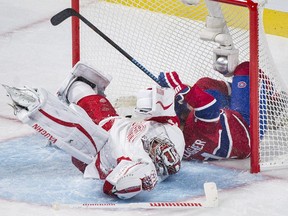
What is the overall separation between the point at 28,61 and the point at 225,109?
57.6 inches

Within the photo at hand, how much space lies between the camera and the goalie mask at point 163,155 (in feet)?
10.9

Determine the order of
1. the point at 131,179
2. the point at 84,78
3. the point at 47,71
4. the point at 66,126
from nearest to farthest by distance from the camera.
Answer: the point at 131,179
the point at 66,126
the point at 84,78
the point at 47,71

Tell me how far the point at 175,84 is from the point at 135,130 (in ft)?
0.87

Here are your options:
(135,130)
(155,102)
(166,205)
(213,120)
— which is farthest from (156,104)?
(166,205)

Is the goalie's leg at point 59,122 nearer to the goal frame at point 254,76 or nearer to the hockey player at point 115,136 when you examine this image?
the hockey player at point 115,136

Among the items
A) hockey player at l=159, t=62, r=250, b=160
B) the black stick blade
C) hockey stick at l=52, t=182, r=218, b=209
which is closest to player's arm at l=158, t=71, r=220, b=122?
Answer: hockey player at l=159, t=62, r=250, b=160

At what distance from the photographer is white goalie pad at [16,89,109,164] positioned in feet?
10.6

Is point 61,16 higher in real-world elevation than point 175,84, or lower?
higher

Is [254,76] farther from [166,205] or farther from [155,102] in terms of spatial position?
[166,205]

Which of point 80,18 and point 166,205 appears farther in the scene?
point 80,18

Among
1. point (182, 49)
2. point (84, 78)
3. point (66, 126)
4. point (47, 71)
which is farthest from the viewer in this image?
point (47, 71)

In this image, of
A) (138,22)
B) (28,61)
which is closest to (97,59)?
(138,22)

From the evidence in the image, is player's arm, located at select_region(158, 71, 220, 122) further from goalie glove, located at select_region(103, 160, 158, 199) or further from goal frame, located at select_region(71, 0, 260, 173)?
goalie glove, located at select_region(103, 160, 158, 199)

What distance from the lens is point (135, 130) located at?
348cm
